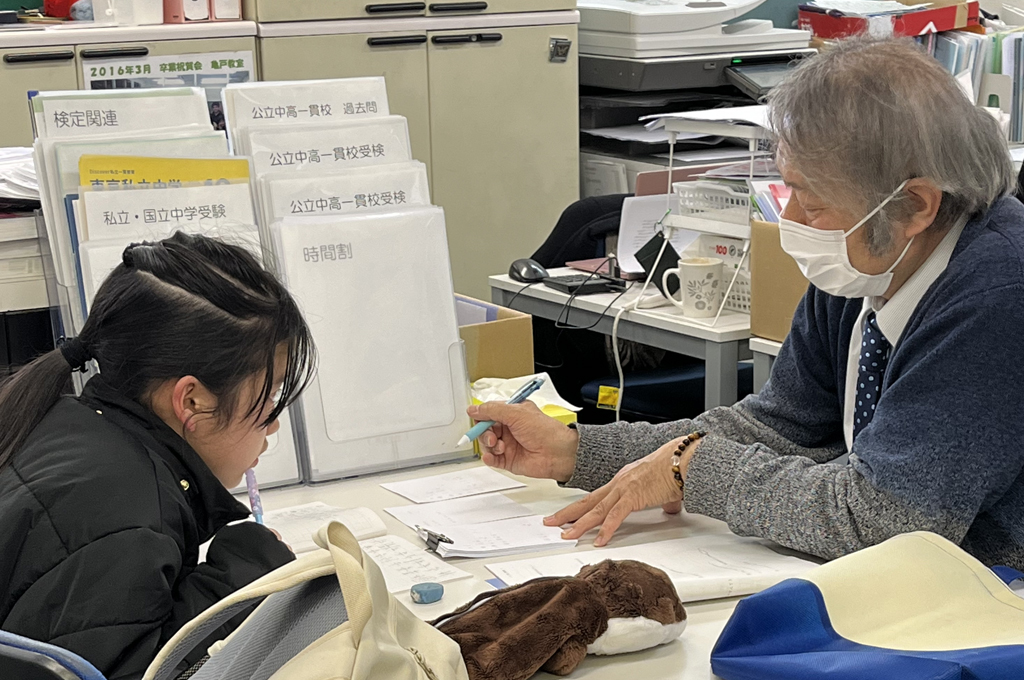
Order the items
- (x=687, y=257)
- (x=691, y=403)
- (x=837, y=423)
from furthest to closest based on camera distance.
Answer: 1. (x=691, y=403)
2. (x=687, y=257)
3. (x=837, y=423)

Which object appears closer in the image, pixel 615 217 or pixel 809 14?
pixel 615 217

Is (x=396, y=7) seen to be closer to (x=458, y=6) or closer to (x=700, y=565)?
(x=458, y=6)

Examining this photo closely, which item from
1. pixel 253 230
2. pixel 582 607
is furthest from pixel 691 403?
pixel 582 607

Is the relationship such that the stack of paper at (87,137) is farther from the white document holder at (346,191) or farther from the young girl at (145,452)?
the young girl at (145,452)

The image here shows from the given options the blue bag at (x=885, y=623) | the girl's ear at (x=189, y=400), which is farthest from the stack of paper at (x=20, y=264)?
the blue bag at (x=885, y=623)

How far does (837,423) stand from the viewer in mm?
1642

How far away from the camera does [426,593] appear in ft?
4.09

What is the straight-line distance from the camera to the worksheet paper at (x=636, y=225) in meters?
2.67

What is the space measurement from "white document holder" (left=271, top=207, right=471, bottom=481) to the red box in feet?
8.66

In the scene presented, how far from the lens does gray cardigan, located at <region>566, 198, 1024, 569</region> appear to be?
125 cm

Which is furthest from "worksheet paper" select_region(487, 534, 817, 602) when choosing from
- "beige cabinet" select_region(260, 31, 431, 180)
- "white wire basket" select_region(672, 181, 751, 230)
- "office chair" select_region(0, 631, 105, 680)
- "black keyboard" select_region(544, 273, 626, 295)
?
"beige cabinet" select_region(260, 31, 431, 180)

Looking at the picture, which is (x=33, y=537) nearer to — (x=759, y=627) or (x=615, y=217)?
(x=759, y=627)

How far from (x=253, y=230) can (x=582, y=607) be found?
0.80 meters

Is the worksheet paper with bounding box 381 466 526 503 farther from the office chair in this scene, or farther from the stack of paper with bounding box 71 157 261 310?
the office chair
